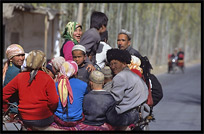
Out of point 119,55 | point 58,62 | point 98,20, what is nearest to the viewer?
point 58,62

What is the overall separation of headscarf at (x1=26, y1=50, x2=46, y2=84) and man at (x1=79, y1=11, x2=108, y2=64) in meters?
0.98

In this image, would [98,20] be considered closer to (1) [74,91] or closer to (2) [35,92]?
(1) [74,91]

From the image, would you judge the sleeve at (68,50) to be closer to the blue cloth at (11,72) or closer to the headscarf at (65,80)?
the blue cloth at (11,72)

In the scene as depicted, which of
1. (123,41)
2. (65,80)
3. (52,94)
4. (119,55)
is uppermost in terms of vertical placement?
(123,41)

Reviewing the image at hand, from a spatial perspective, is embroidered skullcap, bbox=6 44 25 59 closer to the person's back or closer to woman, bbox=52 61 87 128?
woman, bbox=52 61 87 128

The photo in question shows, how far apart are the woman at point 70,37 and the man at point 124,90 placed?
549mm

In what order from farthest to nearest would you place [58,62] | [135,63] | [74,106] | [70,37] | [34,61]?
1. [70,37]
2. [135,63]
3. [58,62]
4. [74,106]
5. [34,61]

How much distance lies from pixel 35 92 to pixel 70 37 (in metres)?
1.09

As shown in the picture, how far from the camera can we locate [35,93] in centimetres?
384

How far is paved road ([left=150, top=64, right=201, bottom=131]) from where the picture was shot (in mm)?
13156

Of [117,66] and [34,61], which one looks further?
[117,66]

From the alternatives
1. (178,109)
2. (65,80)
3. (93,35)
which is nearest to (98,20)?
(93,35)

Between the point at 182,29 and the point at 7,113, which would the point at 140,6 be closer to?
the point at 182,29

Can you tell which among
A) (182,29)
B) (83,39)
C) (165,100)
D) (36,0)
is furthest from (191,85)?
(182,29)
